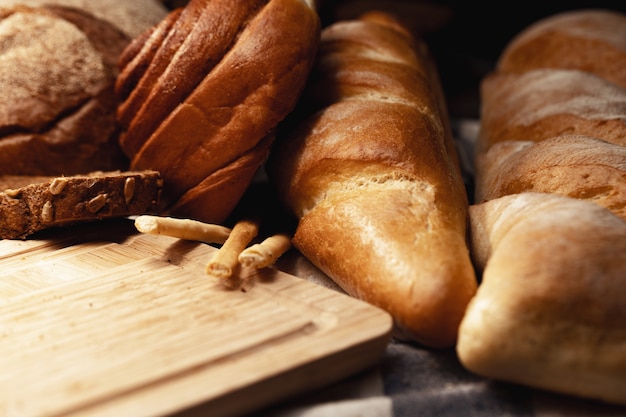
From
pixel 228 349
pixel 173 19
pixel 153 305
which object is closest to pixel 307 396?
pixel 228 349

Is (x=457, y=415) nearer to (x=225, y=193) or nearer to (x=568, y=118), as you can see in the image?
(x=225, y=193)

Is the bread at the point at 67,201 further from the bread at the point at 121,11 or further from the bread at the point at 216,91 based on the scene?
the bread at the point at 121,11

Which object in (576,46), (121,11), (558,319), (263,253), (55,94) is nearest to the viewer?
(558,319)

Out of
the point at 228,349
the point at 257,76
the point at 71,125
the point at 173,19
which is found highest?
the point at 173,19

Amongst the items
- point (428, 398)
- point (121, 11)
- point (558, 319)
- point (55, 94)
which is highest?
point (121, 11)

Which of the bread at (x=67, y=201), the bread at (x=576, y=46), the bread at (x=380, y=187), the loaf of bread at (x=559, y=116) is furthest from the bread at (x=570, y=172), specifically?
the bread at (x=576, y=46)

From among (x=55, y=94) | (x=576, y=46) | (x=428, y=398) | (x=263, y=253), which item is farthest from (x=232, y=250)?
(x=576, y=46)

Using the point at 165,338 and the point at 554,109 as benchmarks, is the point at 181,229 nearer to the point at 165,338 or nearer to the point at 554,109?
the point at 165,338

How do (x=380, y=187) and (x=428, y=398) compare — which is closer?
(x=428, y=398)
